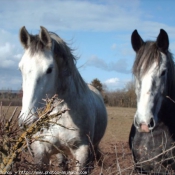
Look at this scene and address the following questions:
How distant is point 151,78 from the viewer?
4.02 m

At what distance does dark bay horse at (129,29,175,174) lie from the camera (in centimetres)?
396

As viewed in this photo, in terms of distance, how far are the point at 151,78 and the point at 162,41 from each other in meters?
0.64

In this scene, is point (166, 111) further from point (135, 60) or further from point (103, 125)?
point (103, 125)

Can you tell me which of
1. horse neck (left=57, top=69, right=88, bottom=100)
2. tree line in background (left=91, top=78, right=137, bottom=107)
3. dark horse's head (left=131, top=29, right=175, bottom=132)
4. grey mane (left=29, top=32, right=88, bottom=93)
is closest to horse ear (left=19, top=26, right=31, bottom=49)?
grey mane (left=29, top=32, right=88, bottom=93)

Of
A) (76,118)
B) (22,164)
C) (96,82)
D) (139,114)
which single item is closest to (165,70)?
(139,114)

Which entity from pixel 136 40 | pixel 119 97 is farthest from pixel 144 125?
pixel 119 97

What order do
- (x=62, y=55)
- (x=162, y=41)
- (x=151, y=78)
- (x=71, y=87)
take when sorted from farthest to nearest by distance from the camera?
(x=71, y=87), (x=62, y=55), (x=162, y=41), (x=151, y=78)

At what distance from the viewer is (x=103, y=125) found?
5730mm

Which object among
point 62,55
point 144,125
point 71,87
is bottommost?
point 144,125

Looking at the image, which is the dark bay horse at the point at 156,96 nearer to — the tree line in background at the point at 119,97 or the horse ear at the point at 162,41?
the horse ear at the point at 162,41

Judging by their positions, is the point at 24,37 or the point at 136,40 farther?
the point at 136,40

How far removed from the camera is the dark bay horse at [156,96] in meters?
3.96

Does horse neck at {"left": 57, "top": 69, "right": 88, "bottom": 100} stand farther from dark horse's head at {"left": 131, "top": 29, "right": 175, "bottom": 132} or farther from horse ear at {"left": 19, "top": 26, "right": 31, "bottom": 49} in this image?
dark horse's head at {"left": 131, "top": 29, "right": 175, "bottom": 132}

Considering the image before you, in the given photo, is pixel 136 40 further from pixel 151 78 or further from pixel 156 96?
pixel 156 96
